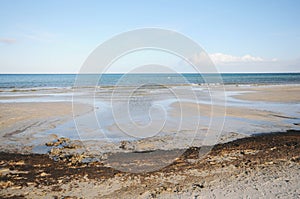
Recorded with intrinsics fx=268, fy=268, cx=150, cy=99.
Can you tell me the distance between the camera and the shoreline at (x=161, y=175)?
17.4 ft

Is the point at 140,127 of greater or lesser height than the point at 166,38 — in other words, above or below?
below

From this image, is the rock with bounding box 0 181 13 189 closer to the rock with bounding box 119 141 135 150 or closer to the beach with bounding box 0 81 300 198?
the beach with bounding box 0 81 300 198

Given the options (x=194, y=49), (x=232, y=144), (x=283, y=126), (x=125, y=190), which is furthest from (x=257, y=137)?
(x=125, y=190)

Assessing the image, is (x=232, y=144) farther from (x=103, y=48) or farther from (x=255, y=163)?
(x=103, y=48)

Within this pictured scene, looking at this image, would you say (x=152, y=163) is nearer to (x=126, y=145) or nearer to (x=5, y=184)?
(x=126, y=145)

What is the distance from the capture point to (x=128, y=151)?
8.25 m

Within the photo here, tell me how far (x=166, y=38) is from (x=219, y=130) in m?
4.37

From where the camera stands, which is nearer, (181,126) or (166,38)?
(166,38)

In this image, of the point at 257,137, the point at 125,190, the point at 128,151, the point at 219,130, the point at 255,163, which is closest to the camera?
the point at 125,190

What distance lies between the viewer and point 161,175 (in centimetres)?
618

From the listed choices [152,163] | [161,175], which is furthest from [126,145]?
[161,175]

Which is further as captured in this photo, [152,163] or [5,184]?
[152,163]

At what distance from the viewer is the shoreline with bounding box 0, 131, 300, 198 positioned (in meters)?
5.29

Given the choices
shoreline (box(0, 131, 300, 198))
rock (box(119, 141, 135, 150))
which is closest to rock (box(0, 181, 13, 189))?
shoreline (box(0, 131, 300, 198))
